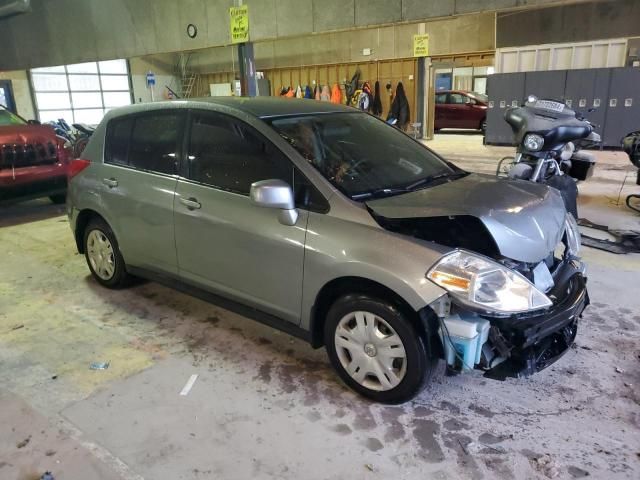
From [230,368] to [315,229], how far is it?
983 mm

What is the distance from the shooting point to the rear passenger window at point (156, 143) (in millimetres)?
3221

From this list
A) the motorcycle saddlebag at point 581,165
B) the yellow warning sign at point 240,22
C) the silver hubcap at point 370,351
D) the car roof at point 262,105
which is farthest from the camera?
the yellow warning sign at point 240,22

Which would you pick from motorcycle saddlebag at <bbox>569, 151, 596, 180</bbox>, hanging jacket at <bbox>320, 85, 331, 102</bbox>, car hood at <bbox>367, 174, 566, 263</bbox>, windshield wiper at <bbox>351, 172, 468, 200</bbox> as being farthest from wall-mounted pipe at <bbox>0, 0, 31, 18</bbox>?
car hood at <bbox>367, 174, 566, 263</bbox>

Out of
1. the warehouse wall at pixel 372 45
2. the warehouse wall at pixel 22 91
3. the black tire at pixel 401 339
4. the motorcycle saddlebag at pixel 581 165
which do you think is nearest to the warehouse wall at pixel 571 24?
the warehouse wall at pixel 372 45

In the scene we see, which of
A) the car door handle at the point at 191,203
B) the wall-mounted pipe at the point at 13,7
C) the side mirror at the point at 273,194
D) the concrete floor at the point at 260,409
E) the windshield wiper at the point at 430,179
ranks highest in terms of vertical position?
the wall-mounted pipe at the point at 13,7

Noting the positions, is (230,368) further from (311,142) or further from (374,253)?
(311,142)

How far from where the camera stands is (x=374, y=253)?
2322 mm

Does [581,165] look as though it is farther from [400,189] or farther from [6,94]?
[6,94]

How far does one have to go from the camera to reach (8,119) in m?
7.23

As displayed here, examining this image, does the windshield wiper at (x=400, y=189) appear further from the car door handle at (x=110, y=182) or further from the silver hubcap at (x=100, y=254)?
the silver hubcap at (x=100, y=254)

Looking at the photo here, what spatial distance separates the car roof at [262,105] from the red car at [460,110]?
43.7ft

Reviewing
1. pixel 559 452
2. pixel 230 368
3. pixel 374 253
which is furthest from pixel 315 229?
pixel 559 452

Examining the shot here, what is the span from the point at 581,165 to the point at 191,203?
15.6 ft

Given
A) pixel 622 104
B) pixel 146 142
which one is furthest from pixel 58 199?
pixel 622 104
